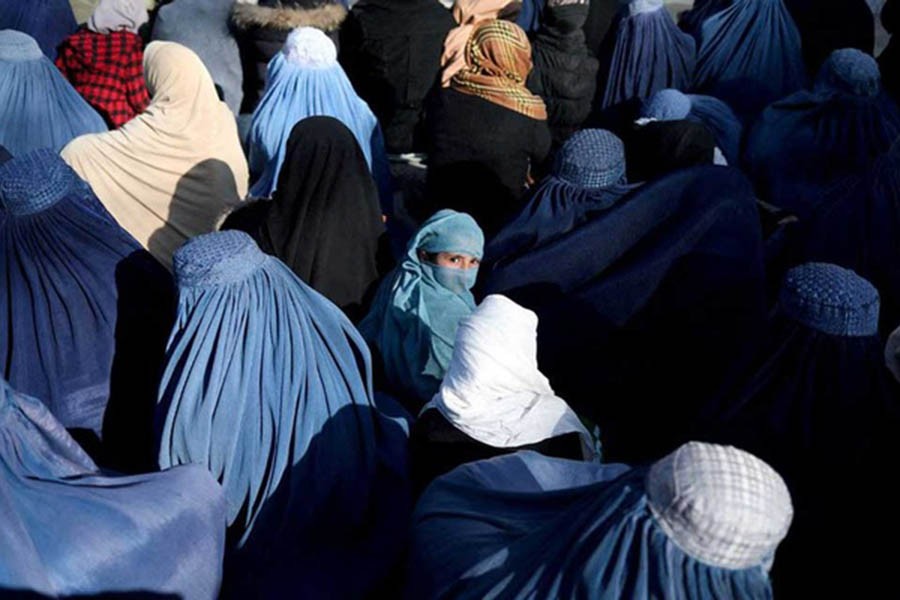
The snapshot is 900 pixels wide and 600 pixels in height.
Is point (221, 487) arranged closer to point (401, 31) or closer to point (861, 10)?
point (401, 31)

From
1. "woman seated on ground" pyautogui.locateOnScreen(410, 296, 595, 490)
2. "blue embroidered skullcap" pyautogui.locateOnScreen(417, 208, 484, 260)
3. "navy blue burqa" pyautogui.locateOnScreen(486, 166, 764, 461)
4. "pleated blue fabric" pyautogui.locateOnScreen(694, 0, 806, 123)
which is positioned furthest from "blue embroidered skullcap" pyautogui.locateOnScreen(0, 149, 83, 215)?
"pleated blue fabric" pyautogui.locateOnScreen(694, 0, 806, 123)

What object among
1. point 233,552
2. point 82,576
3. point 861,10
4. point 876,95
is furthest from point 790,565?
point 861,10

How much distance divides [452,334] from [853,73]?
90.5 inches

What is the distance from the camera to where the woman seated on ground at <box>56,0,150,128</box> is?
176 inches

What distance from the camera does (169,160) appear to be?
3846mm

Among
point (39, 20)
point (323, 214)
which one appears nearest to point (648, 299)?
point (323, 214)

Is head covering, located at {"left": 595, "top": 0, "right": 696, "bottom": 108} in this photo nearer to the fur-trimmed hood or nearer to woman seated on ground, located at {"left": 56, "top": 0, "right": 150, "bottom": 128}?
the fur-trimmed hood

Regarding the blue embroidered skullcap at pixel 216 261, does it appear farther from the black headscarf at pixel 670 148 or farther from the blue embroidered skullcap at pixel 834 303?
the black headscarf at pixel 670 148

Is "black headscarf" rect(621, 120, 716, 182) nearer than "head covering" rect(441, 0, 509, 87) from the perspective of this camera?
Yes

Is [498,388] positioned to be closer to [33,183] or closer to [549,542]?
[549,542]

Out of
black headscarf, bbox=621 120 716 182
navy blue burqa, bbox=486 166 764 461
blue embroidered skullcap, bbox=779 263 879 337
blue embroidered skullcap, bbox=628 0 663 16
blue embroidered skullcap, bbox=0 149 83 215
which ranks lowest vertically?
navy blue burqa, bbox=486 166 764 461

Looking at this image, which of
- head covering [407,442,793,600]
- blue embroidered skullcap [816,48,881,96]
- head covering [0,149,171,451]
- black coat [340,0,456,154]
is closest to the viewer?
head covering [407,442,793,600]

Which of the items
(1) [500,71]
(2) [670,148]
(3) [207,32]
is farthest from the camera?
(3) [207,32]

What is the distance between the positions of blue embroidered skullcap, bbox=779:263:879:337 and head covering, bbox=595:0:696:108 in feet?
9.42
